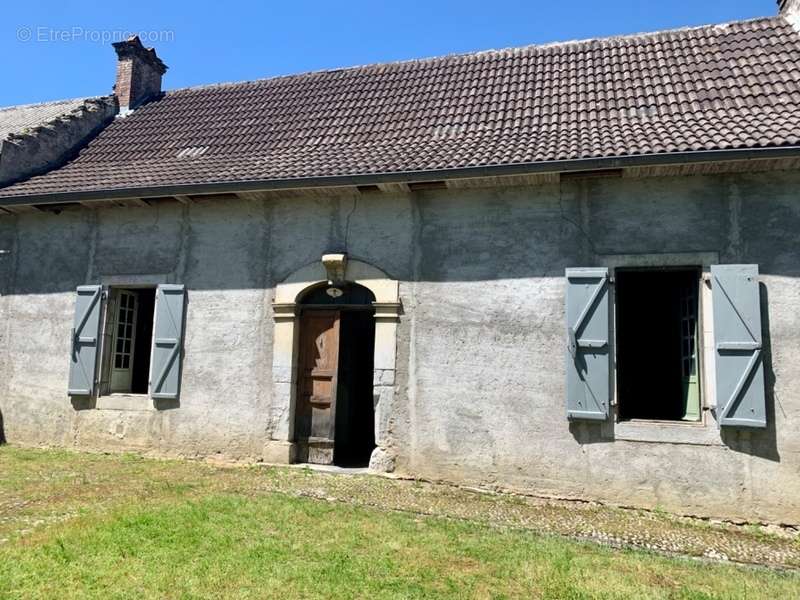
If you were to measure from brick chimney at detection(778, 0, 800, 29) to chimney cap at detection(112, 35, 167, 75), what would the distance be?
10.3 metres

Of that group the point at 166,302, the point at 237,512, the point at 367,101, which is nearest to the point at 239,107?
the point at 367,101

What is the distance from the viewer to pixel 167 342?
763 cm

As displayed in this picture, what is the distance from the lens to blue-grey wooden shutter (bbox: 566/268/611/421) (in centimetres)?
611

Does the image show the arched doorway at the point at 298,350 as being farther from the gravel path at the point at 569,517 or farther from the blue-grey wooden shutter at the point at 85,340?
the blue-grey wooden shutter at the point at 85,340

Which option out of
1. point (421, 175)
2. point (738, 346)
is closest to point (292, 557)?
point (421, 175)

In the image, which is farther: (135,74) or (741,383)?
(135,74)

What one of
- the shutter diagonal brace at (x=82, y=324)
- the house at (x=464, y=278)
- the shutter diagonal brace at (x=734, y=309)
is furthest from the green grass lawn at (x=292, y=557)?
the shutter diagonal brace at (x=82, y=324)

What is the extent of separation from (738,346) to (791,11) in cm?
521

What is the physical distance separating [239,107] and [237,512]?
700cm

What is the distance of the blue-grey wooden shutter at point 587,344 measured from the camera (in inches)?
240

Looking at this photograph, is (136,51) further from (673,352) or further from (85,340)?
(673,352)

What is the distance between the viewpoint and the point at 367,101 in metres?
9.05

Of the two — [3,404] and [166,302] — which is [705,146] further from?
[3,404]

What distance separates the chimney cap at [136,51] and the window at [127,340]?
4857 millimetres
